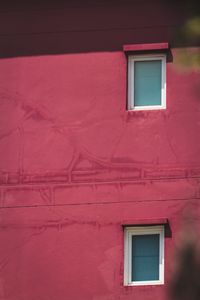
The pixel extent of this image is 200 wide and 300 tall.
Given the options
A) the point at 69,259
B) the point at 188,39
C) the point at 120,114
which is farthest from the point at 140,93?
the point at 188,39

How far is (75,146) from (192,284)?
5.75 metres

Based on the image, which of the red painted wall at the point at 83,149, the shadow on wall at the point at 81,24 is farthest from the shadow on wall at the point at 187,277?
the shadow on wall at the point at 81,24

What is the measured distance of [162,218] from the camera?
12.4 metres

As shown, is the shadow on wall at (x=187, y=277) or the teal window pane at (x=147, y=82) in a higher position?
the teal window pane at (x=147, y=82)

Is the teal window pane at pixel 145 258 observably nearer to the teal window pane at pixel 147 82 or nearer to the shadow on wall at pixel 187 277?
the teal window pane at pixel 147 82

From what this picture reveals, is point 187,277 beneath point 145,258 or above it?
beneath

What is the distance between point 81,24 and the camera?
43.5ft

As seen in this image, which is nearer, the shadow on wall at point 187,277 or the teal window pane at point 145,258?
the shadow on wall at point 187,277

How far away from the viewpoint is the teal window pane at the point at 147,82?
12.9 metres

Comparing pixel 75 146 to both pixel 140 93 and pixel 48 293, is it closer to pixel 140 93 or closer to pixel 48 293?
pixel 140 93

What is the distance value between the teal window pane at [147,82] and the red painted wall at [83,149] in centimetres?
16

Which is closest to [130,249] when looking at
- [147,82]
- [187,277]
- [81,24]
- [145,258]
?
[145,258]

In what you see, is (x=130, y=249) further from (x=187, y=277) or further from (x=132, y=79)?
(x=187, y=277)

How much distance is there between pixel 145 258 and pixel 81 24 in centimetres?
327
